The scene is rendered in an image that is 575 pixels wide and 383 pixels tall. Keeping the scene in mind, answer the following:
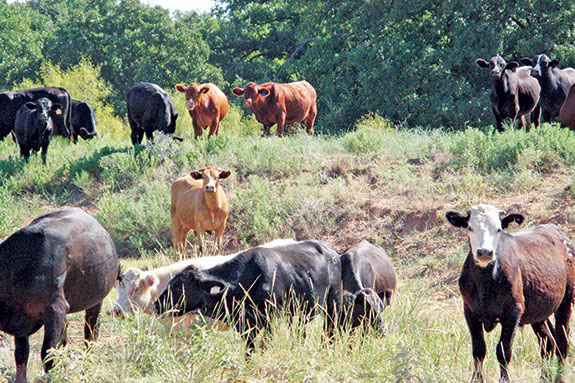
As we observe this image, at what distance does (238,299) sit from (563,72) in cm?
1246

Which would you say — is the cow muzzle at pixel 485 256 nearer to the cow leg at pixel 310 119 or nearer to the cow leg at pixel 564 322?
the cow leg at pixel 564 322

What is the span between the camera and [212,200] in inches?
468

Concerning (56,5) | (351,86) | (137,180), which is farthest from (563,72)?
(56,5)

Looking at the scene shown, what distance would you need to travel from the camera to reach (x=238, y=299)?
23.2ft

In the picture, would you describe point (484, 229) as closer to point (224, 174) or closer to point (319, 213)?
point (224, 174)

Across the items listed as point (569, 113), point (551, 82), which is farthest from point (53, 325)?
point (551, 82)

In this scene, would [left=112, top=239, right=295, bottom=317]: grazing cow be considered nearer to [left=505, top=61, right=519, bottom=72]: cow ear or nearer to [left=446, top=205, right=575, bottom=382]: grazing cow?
[left=446, top=205, right=575, bottom=382]: grazing cow

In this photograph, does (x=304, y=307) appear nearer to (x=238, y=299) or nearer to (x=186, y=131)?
(x=238, y=299)


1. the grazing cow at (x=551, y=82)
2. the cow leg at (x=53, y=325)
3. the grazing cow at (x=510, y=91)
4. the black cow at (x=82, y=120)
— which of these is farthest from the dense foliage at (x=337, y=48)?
the cow leg at (x=53, y=325)

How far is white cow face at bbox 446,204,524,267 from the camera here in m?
5.80

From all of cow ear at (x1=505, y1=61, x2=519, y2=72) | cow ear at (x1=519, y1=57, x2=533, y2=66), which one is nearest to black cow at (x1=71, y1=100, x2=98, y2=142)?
cow ear at (x1=519, y1=57, x2=533, y2=66)

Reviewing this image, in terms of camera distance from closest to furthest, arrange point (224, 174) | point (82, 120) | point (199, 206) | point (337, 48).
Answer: point (224, 174)
point (199, 206)
point (82, 120)
point (337, 48)

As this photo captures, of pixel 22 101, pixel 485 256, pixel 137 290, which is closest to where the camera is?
pixel 485 256

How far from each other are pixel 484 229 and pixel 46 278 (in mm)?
3516
